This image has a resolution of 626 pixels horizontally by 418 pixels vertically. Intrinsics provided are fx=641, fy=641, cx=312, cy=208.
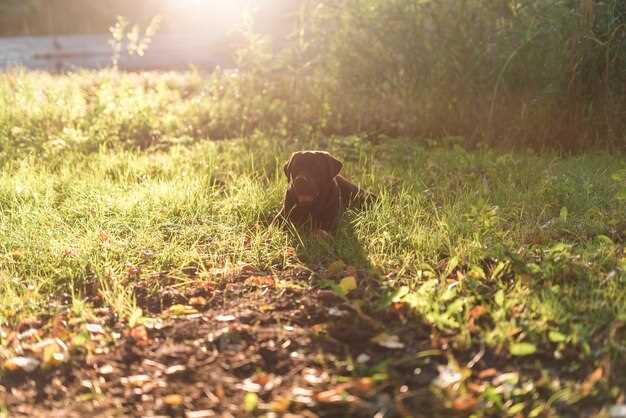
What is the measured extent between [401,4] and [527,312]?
563cm

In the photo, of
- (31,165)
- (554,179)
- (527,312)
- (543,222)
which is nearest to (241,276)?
(527,312)

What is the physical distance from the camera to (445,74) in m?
7.80

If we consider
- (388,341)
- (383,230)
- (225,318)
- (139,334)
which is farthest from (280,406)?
(383,230)

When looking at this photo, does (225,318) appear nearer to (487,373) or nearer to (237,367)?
(237,367)

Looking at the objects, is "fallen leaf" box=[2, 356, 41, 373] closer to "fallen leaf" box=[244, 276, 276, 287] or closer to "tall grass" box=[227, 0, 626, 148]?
"fallen leaf" box=[244, 276, 276, 287]

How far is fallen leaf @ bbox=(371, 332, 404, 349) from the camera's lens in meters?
2.97

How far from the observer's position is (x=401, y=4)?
25.9 feet

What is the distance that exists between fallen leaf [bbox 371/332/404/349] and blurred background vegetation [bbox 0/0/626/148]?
13.9 ft

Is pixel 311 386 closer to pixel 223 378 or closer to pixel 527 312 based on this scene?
pixel 223 378

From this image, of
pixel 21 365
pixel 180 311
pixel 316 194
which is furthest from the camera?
pixel 316 194

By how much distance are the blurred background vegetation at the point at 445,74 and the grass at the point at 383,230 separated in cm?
54

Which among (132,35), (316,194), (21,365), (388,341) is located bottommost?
(21,365)

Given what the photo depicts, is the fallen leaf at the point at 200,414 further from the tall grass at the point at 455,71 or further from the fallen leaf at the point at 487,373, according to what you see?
the tall grass at the point at 455,71

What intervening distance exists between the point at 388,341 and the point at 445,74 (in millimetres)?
5433
